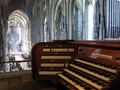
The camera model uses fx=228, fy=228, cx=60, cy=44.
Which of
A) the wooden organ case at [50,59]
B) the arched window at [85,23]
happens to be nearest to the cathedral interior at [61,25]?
the arched window at [85,23]

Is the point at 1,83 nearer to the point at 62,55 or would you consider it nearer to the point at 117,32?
the point at 62,55

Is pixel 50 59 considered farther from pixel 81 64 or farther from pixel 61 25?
pixel 61 25

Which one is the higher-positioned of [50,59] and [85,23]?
[85,23]

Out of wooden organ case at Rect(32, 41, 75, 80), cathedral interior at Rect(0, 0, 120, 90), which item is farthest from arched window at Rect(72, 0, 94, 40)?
wooden organ case at Rect(32, 41, 75, 80)

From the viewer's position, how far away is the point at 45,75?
4020mm

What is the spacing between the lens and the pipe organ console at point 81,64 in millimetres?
2521

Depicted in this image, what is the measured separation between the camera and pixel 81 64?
3285 mm

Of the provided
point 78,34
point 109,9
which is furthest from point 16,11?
point 109,9

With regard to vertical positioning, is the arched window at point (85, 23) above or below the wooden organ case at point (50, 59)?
above

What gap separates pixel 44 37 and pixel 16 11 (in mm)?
8882

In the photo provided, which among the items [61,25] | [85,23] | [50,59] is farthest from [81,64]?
[61,25]

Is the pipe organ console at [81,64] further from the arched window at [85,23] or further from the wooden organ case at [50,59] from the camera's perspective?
the arched window at [85,23]

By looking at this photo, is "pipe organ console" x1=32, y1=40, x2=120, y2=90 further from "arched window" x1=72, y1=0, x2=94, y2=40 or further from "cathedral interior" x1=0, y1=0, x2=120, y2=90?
"arched window" x1=72, y1=0, x2=94, y2=40

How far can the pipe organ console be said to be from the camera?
2.52 meters
